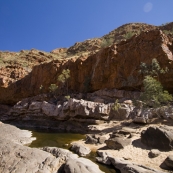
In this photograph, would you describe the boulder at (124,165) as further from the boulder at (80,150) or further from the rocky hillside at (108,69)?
the rocky hillside at (108,69)

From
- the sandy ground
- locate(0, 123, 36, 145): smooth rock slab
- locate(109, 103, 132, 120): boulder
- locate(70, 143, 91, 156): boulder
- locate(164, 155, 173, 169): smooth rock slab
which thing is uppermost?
locate(109, 103, 132, 120): boulder

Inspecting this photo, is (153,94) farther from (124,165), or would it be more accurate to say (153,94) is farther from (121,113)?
(124,165)

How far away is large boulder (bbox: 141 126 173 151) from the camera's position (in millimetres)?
17203

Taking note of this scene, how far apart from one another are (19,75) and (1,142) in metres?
64.7

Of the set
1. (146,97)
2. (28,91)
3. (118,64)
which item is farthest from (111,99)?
(28,91)

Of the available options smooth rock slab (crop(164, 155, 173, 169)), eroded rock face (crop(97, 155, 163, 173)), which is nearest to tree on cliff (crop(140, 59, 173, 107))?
smooth rock slab (crop(164, 155, 173, 169))

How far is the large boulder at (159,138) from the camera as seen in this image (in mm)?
17203

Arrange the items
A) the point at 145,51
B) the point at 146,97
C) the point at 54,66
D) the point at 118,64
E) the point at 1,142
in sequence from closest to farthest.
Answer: the point at 1,142
the point at 146,97
the point at 145,51
the point at 118,64
the point at 54,66

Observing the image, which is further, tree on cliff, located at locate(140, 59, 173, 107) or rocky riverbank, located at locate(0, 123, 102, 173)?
tree on cliff, located at locate(140, 59, 173, 107)

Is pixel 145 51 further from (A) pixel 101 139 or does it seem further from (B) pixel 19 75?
(B) pixel 19 75

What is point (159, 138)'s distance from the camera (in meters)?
17.9

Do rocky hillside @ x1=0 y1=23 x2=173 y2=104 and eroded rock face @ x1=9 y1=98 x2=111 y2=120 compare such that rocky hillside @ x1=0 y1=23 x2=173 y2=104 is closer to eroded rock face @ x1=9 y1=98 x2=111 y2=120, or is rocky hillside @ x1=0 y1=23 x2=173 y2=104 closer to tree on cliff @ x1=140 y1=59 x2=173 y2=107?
→ tree on cliff @ x1=140 y1=59 x2=173 y2=107

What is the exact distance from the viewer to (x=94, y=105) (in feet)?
124

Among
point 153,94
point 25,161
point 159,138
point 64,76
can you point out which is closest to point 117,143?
point 159,138
